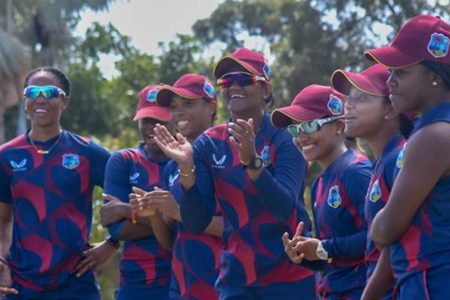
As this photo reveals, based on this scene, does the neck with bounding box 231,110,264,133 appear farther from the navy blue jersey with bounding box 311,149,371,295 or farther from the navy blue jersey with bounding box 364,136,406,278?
the navy blue jersey with bounding box 364,136,406,278

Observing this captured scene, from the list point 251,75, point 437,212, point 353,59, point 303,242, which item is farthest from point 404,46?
point 353,59

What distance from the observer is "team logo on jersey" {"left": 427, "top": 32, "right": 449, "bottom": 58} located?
6.41m

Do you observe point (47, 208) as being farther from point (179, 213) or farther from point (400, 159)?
point (400, 159)

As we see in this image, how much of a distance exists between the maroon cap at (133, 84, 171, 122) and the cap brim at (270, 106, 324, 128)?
183cm

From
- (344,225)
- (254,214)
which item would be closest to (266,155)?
(254,214)

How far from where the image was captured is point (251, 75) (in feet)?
28.6

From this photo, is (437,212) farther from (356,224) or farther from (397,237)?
(356,224)

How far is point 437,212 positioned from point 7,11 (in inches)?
1205

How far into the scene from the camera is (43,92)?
389 inches

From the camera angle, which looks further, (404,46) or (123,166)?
(123,166)

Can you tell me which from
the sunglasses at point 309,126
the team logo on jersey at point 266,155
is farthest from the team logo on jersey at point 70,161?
the sunglasses at point 309,126

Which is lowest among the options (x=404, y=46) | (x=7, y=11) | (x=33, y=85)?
(x=404, y=46)

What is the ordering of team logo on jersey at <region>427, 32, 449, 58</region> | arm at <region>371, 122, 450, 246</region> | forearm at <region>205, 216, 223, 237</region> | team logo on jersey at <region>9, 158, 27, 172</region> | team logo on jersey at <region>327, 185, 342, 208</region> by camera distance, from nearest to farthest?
arm at <region>371, 122, 450, 246</region> < team logo on jersey at <region>427, 32, 449, 58</region> < team logo on jersey at <region>327, 185, 342, 208</region> < forearm at <region>205, 216, 223, 237</region> < team logo on jersey at <region>9, 158, 27, 172</region>

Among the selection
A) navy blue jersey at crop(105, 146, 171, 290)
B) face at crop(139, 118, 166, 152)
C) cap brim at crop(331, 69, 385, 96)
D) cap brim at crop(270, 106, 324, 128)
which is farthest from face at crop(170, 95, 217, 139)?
cap brim at crop(331, 69, 385, 96)
